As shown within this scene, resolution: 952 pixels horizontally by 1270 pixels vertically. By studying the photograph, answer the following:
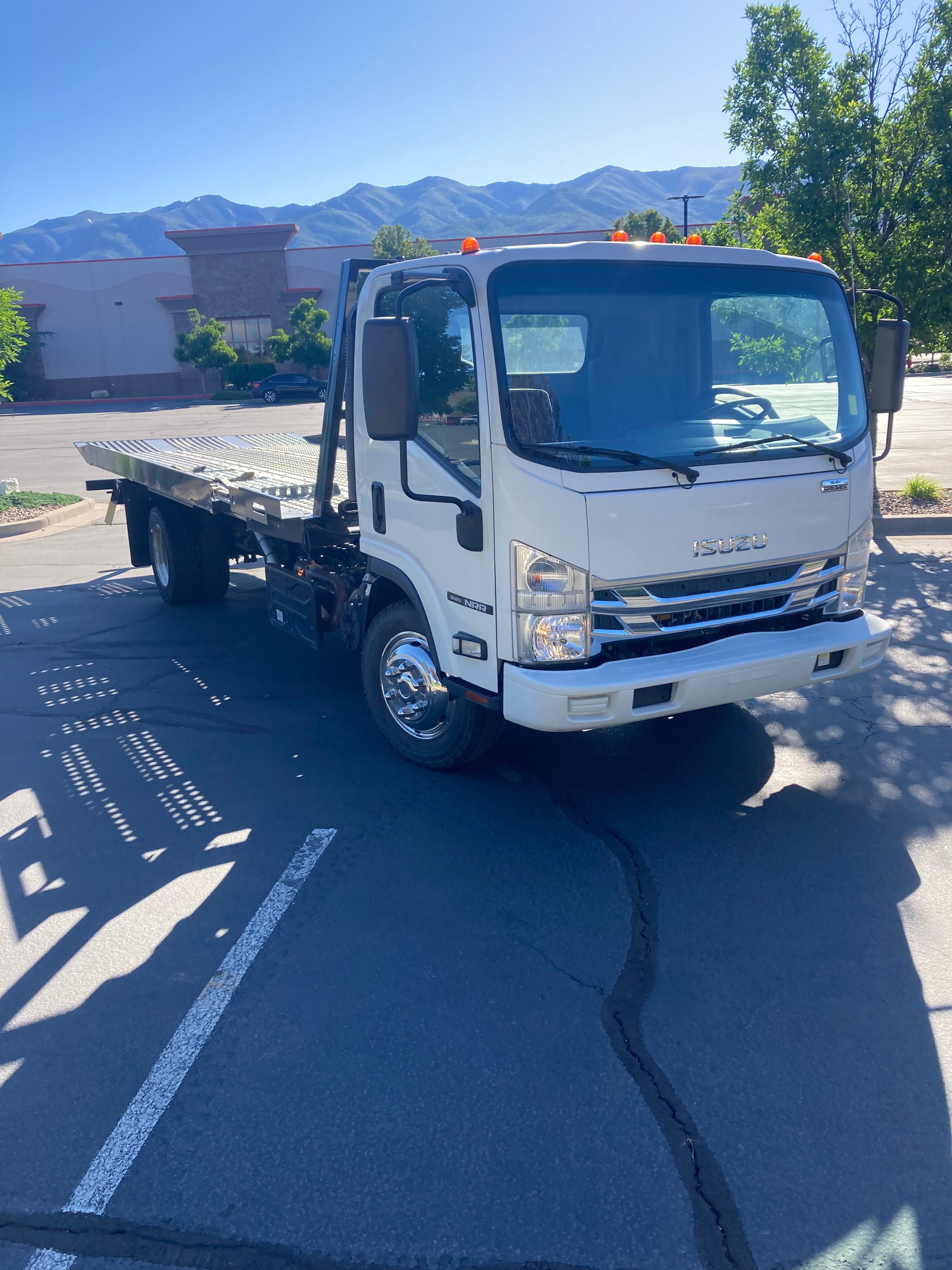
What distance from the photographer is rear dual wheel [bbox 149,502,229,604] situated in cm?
871

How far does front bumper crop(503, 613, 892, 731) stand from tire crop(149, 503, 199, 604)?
5.37 meters

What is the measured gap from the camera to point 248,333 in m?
54.6

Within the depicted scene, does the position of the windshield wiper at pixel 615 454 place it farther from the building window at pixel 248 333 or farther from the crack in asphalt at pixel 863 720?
the building window at pixel 248 333

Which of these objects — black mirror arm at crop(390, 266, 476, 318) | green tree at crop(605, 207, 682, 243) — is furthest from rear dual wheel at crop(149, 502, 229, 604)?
green tree at crop(605, 207, 682, 243)

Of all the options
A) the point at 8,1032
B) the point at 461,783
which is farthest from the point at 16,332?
the point at 8,1032

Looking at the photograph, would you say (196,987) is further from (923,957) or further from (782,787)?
(782,787)

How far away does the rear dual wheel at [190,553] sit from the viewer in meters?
8.71

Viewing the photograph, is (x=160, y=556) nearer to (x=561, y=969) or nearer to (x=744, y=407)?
(x=744, y=407)

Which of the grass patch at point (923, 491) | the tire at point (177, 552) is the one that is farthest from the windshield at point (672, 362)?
the grass patch at point (923, 491)

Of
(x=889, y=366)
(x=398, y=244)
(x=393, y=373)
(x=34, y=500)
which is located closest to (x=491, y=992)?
(x=393, y=373)

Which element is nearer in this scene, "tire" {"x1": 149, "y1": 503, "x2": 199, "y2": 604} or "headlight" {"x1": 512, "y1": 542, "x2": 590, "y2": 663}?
"headlight" {"x1": 512, "y1": 542, "x2": 590, "y2": 663}

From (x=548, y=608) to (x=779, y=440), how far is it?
138cm

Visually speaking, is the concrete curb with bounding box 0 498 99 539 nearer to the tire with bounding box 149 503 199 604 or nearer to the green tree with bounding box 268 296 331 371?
the tire with bounding box 149 503 199 604

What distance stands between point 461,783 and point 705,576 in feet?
5.67
